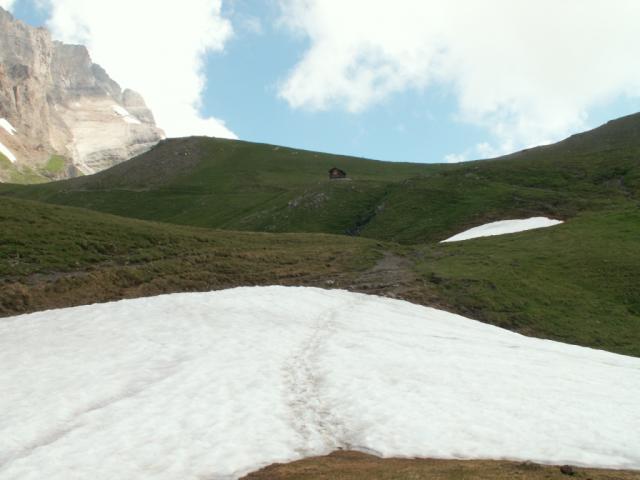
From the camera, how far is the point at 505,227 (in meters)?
67.2

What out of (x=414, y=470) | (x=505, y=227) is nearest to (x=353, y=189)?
(x=505, y=227)

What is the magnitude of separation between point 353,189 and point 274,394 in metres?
83.8

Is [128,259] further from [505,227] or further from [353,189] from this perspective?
[353,189]

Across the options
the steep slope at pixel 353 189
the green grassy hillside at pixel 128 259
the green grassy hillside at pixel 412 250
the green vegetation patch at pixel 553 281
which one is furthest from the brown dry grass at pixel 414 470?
the steep slope at pixel 353 189

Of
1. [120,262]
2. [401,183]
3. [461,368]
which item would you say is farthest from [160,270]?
[401,183]

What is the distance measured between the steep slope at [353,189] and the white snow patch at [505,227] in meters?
2.57

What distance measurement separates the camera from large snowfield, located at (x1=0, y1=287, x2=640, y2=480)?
46.6ft

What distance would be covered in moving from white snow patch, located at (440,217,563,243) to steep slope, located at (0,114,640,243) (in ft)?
8.44

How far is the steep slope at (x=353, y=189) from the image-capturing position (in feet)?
253

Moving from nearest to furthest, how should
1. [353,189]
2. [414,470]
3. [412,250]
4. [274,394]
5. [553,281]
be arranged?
[414,470]
[274,394]
[553,281]
[412,250]
[353,189]

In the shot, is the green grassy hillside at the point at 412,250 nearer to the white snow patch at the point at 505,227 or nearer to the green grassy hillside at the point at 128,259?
the green grassy hillside at the point at 128,259

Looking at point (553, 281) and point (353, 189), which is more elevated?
point (353, 189)

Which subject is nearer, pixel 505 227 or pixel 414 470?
pixel 414 470

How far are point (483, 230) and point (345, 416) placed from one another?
55.9m
